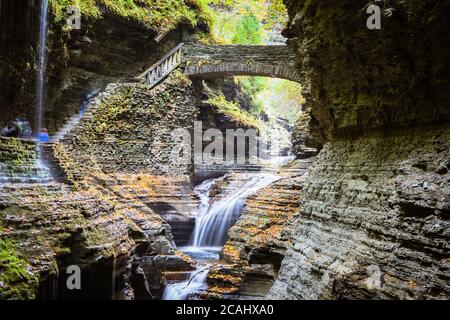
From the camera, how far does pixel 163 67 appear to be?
695 inches

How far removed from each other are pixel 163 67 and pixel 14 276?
13431 mm

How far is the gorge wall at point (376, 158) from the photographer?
4.12 metres

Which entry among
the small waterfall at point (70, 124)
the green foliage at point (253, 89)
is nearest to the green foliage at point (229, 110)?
the green foliage at point (253, 89)

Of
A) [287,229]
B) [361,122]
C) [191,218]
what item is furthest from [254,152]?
[361,122]

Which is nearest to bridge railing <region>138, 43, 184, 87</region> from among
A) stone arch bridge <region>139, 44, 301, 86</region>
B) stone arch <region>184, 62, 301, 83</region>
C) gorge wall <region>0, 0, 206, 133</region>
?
stone arch bridge <region>139, 44, 301, 86</region>

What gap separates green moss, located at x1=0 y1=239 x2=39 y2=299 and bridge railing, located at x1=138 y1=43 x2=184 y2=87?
1211cm

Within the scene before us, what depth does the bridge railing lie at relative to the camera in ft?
56.6

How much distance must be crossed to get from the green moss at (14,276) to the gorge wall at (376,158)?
3920 mm

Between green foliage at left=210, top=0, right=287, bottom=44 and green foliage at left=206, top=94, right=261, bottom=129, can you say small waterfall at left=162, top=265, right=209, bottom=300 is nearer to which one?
green foliage at left=206, top=94, right=261, bottom=129

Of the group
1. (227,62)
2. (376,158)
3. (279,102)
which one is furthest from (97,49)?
(279,102)

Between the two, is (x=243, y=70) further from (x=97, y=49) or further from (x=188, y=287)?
(x=188, y=287)

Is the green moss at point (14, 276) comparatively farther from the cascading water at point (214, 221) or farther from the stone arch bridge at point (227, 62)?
the stone arch bridge at point (227, 62)

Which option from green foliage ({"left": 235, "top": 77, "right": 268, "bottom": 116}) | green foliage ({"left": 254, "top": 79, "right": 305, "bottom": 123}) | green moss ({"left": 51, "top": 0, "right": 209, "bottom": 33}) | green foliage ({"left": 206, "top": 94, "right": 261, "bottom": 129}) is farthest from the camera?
green foliage ({"left": 254, "top": 79, "right": 305, "bottom": 123})

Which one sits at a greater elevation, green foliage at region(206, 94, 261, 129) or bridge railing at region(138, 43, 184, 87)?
bridge railing at region(138, 43, 184, 87)
